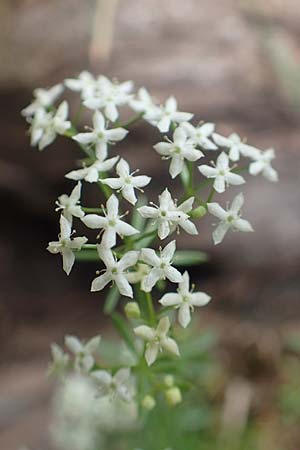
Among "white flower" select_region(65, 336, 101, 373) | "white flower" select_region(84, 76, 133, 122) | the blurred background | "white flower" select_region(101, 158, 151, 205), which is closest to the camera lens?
"white flower" select_region(101, 158, 151, 205)

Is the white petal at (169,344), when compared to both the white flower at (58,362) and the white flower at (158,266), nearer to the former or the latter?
the white flower at (158,266)

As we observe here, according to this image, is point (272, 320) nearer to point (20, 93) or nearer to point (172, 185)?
point (172, 185)

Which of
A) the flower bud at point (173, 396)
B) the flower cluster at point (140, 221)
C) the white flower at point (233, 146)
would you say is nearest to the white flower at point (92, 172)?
the flower cluster at point (140, 221)

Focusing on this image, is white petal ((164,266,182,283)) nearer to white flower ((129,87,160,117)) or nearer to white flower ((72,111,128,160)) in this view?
white flower ((72,111,128,160))

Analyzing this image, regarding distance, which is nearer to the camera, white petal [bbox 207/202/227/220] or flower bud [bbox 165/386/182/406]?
white petal [bbox 207/202/227/220]

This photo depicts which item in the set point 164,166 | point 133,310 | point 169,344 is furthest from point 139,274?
point 164,166

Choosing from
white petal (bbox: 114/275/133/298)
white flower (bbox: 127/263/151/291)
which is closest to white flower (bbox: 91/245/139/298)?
white petal (bbox: 114/275/133/298)

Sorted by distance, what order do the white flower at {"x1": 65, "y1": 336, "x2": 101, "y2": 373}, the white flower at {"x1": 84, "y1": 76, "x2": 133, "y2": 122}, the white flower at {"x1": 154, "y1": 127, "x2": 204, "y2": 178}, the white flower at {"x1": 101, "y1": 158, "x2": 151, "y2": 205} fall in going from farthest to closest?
the white flower at {"x1": 84, "y1": 76, "x2": 133, "y2": 122} < the white flower at {"x1": 65, "y1": 336, "x2": 101, "y2": 373} < the white flower at {"x1": 154, "y1": 127, "x2": 204, "y2": 178} < the white flower at {"x1": 101, "y1": 158, "x2": 151, "y2": 205}
